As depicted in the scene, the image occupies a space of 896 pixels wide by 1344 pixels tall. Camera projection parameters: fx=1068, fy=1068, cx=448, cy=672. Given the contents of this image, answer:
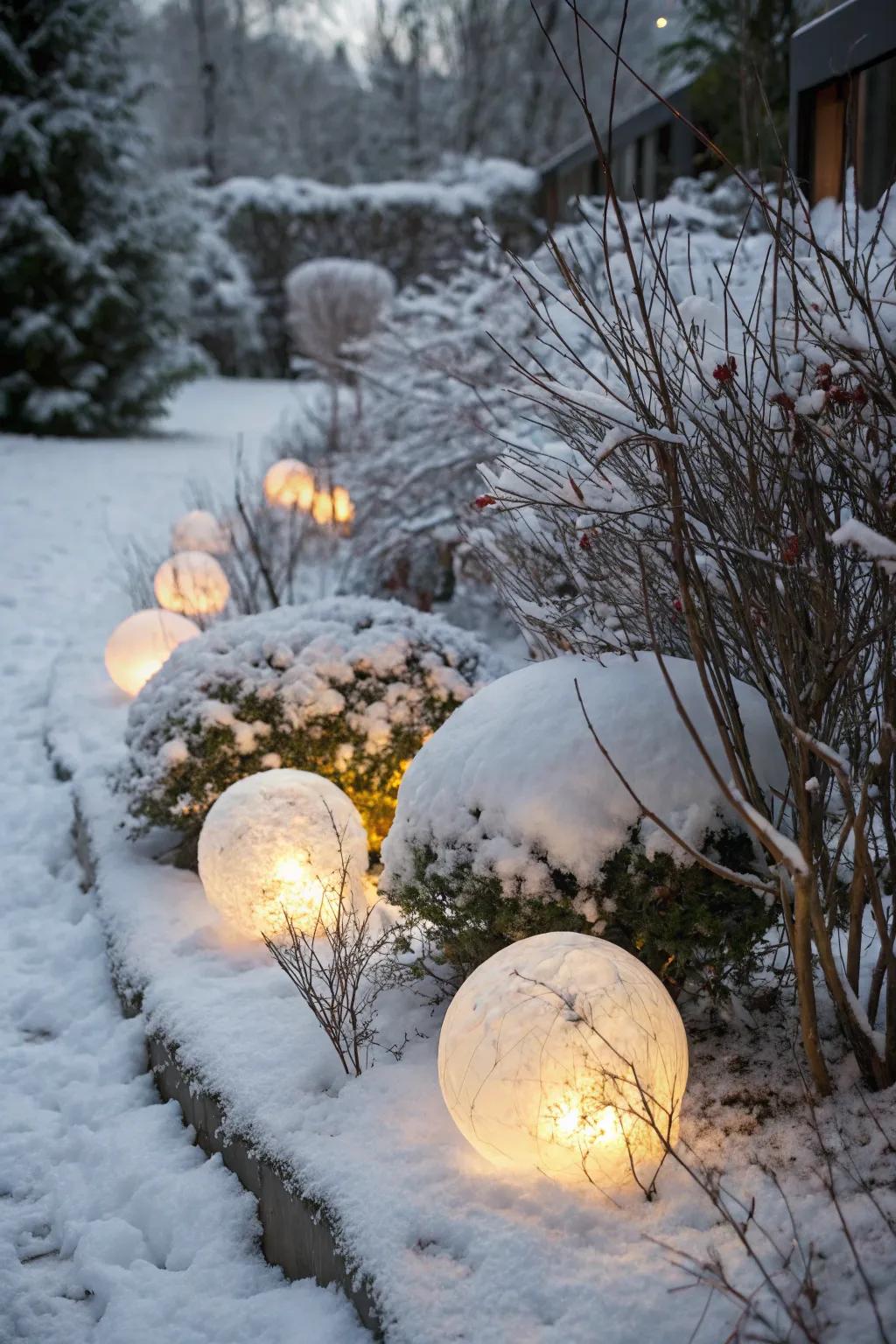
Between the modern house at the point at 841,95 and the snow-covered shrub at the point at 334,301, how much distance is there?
8.70 metres

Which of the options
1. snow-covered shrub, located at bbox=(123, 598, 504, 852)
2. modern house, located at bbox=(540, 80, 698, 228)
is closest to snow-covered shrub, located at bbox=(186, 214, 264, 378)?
modern house, located at bbox=(540, 80, 698, 228)

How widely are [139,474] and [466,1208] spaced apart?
9989 mm

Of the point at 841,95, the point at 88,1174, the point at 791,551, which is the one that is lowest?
the point at 88,1174

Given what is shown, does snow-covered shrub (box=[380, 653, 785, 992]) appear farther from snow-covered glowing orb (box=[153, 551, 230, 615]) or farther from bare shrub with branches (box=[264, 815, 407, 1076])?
snow-covered glowing orb (box=[153, 551, 230, 615])

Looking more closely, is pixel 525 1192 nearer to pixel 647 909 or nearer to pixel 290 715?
pixel 647 909

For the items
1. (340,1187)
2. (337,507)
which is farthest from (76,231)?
(340,1187)

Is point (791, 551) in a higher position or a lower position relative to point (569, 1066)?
higher

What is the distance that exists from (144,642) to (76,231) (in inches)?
341

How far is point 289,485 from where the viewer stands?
7.74 meters

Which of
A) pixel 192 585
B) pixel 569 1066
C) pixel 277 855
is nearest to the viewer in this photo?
pixel 569 1066

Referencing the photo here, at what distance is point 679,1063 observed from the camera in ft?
7.07

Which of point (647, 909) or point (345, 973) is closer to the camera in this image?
point (647, 909)

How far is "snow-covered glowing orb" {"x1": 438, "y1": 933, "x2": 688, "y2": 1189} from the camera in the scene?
79.8 inches

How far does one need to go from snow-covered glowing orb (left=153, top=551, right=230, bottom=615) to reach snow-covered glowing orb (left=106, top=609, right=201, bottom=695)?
0.58 meters
